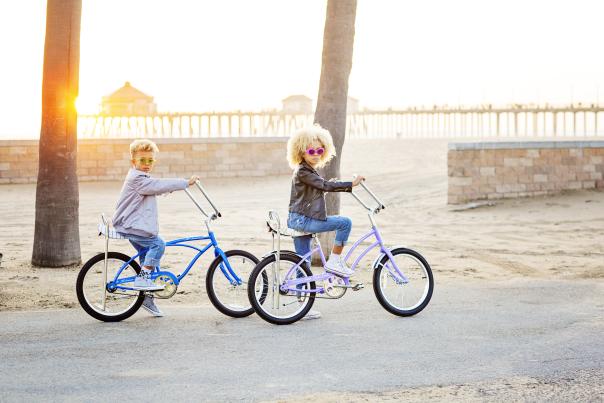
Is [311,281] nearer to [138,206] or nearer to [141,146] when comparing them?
[138,206]

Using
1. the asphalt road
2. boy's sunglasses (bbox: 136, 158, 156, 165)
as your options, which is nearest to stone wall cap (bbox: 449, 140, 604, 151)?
the asphalt road

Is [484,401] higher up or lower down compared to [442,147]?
lower down

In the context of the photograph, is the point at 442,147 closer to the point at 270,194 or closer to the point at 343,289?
the point at 270,194

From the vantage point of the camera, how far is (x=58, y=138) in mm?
9867

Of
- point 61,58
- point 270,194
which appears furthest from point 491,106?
point 61,58

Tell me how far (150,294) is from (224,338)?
105 cm

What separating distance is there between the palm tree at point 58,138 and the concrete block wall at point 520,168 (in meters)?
9.68

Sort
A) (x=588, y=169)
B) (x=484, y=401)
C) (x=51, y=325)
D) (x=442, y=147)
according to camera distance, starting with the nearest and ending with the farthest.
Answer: (x=484, y=401), (x=51, y=325), (x=588, y=169), (x=442, y=147)

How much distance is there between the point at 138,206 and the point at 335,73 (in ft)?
13.2

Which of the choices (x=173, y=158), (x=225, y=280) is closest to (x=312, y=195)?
(x=225, y=280)

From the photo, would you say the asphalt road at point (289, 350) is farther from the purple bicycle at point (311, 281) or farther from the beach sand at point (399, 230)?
the beach sand at point (399, 230)

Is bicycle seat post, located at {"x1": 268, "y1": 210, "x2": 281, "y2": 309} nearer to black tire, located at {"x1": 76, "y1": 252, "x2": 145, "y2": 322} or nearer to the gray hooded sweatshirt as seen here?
the gray hooded sweatshirt

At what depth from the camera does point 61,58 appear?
9828 mm

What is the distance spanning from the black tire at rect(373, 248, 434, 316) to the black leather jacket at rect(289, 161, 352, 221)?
0.64m
